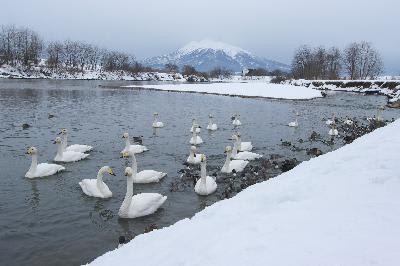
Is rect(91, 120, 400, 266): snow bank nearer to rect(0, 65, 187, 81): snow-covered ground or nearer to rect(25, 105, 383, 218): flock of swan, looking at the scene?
rect(25, 105, 383, 218): flock of swan

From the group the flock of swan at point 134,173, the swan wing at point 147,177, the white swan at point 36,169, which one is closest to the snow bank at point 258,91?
the flock of swan at point 134,173

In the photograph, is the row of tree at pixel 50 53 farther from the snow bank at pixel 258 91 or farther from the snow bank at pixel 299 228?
the snow bank at pixel 299 228

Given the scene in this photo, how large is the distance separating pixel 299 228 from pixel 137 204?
6.08 meters

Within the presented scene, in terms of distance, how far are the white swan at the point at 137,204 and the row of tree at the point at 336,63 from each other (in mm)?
123761

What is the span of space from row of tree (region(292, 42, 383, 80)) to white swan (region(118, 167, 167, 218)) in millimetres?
123761

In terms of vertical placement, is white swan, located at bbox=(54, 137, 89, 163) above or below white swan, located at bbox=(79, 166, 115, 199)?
above

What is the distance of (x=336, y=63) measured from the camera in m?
139

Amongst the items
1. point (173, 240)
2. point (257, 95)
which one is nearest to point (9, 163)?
point (173, 240)

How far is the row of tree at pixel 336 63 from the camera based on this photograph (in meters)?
126

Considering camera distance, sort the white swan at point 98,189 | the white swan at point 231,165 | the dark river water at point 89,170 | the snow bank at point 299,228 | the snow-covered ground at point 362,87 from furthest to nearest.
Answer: the snow-covered ground at point 362,87 < the white swan at point 231,165 < the white swan at point 98,189 < the dark river water at point 89,170 < the snow bank at point 299,228

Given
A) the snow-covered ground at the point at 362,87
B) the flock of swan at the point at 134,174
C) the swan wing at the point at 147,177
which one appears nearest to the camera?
the flock of swan at the point at 134,174

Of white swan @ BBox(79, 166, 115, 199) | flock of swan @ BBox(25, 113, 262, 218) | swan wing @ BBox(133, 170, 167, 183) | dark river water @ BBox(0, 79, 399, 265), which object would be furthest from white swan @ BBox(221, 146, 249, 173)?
white swan @ BBox(79, 166, 115, 199)

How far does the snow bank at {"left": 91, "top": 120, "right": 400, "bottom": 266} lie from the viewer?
16.4 feet

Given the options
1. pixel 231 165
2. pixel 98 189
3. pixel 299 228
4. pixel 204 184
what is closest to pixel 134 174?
pixel 98 189
